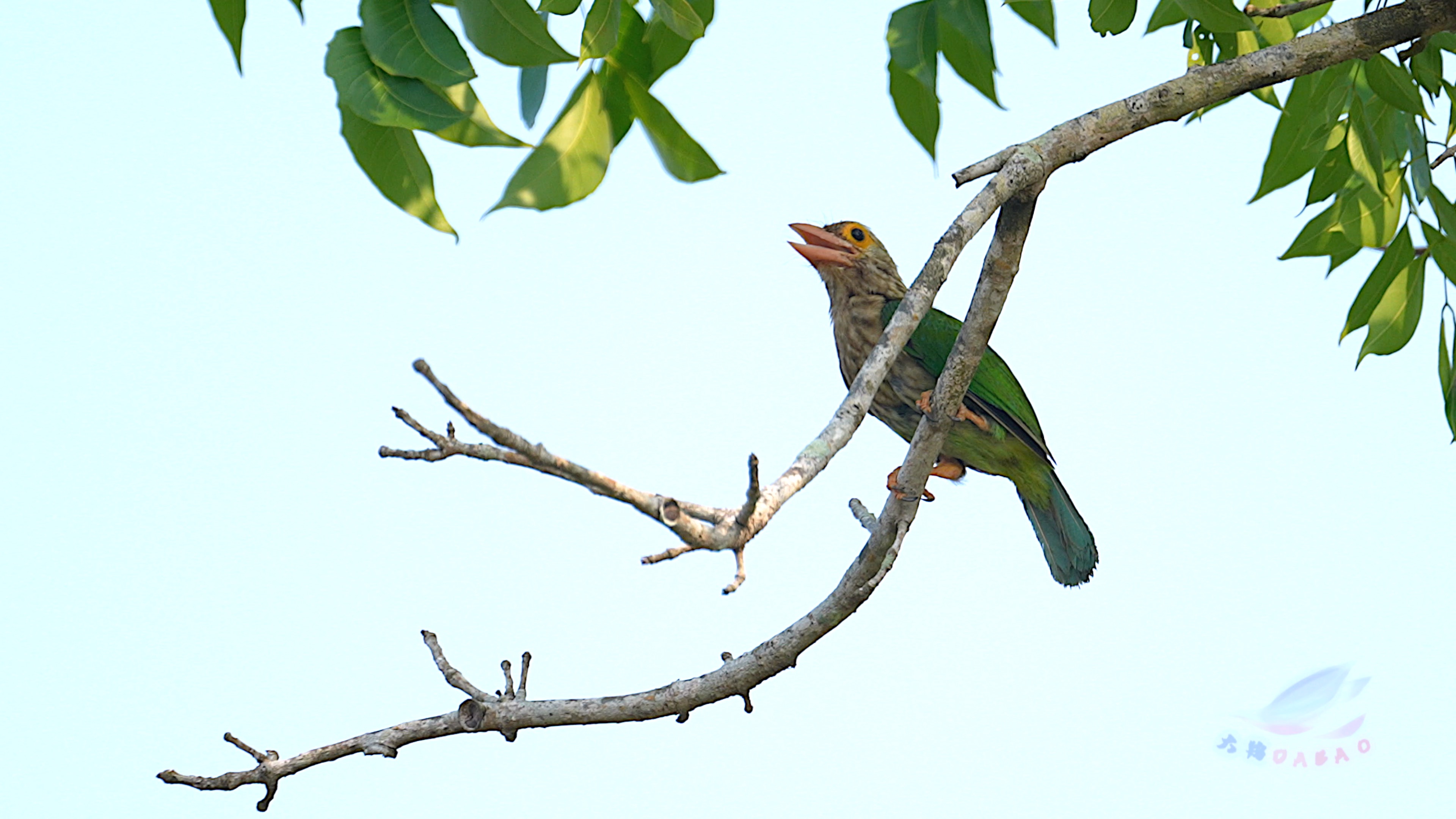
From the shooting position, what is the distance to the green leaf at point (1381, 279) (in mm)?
3578

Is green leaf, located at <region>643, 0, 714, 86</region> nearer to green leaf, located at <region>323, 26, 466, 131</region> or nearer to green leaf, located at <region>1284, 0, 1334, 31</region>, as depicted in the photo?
green leaf, located at <region>323, 26, 466, 131</region>

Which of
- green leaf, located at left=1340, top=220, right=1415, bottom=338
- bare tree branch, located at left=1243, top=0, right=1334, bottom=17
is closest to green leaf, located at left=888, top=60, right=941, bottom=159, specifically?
bare tree branch, located at left=1243, top=0, right=1334, bottom=17

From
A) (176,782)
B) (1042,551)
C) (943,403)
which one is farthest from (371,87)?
(1042,551)

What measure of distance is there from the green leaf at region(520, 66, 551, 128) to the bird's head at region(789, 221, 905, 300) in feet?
7.01

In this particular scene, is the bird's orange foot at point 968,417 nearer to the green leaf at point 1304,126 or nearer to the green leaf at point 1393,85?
the green leaf at point 1304,126

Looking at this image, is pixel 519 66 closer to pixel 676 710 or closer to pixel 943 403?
pixel 943 403

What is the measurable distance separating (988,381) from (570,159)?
2051mm

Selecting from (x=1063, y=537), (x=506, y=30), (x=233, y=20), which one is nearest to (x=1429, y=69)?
(x=1063, y=537)

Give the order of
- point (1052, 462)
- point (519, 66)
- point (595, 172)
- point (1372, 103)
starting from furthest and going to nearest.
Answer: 1. point (1052, 462)
2. point (1372, 103)
3. point (595, 172)
4. point (519, 66)

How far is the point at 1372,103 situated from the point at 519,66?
257 cm

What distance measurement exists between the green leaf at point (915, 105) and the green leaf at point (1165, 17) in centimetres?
94

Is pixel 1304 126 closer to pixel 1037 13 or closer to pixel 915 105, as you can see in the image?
pixel 1037 13

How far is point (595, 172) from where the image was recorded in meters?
2.49

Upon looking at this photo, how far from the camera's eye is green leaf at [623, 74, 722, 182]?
2.64 metres
